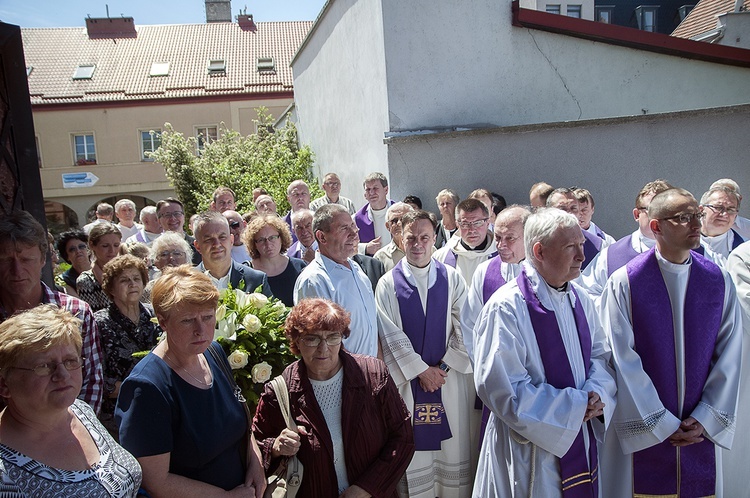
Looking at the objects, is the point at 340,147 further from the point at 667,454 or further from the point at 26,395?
the point at 26,395

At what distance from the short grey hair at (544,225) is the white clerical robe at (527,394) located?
16 cm

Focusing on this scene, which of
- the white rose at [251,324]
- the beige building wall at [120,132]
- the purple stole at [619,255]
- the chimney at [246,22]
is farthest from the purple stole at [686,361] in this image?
the chimney at [246,22]

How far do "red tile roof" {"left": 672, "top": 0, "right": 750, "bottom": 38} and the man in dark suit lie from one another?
16.6 m

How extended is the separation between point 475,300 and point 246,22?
3161 centimetres

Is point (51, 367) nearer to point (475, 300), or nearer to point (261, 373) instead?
point (261, 373)

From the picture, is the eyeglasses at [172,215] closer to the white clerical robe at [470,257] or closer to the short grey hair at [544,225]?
Answer: the white clerical robe at [470,257]

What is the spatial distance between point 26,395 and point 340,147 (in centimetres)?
940

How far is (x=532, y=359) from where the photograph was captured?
3201 millimetres

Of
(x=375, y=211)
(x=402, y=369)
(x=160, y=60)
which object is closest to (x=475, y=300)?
(x=402, y=369)

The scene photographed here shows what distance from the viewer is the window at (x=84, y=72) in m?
28.2

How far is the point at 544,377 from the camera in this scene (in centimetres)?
322

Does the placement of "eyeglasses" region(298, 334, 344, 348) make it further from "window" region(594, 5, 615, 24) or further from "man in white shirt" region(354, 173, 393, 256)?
"window" region(594, 5, 615, 24)

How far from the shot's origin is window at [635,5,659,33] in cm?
2827

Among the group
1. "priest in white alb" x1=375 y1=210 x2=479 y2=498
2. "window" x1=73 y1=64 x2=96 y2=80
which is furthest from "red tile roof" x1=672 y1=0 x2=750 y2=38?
"window" x1=73 y1=64 x2=96 y2=80
